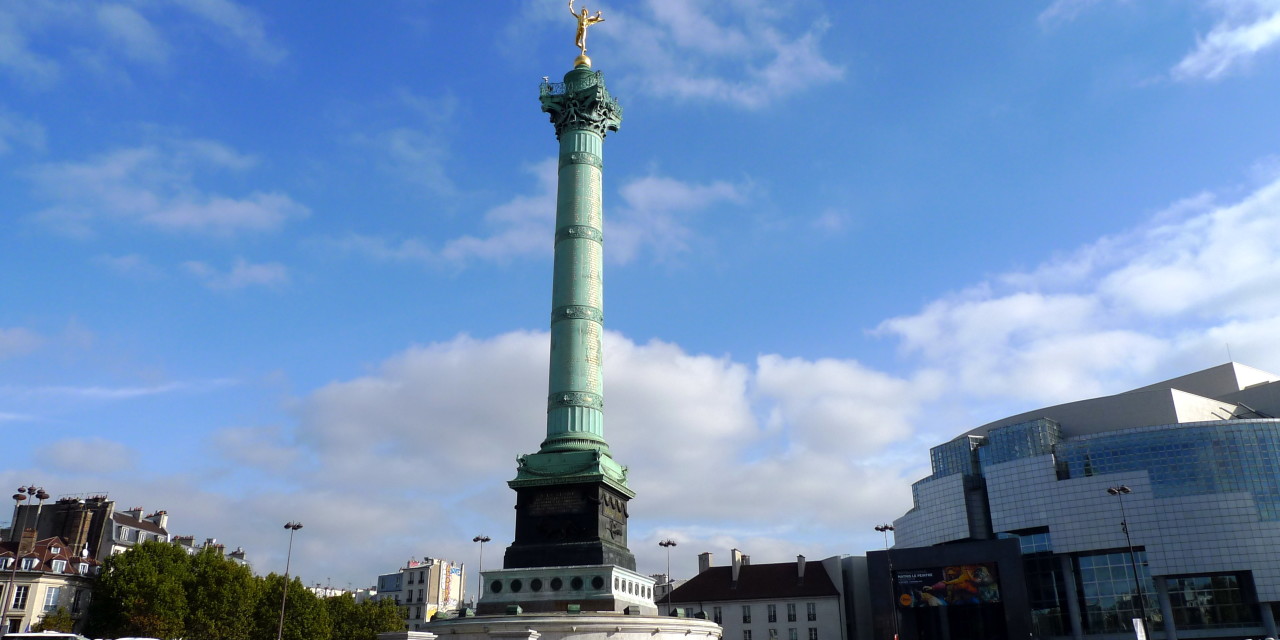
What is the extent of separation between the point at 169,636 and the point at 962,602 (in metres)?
59.6

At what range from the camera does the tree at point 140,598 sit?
5516cm

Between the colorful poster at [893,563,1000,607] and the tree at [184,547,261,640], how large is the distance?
2023 inches

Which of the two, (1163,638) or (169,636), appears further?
(1163,638)

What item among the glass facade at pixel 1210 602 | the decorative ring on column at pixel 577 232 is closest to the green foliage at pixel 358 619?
the decorative ring on column at pixel 577 232

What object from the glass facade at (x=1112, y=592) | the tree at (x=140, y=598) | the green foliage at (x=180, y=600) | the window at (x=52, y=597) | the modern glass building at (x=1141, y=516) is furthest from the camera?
the glass facade at (x=1112, y=592)

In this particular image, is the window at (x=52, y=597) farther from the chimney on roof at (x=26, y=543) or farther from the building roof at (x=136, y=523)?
the building roof at (x=136, y=523)

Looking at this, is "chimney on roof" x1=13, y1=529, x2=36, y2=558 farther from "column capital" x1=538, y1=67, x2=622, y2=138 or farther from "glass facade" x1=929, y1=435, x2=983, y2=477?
"glass facade" x1=929, y1=435, x2=983, y2=477

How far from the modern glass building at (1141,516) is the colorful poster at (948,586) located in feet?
18.1

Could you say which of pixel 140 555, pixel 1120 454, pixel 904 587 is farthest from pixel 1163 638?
pixel 140 555

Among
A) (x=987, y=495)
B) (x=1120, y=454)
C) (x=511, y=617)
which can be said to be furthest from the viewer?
(x=987, y=495)

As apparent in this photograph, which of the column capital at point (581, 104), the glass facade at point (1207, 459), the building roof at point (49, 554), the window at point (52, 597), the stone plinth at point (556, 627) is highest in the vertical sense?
the column capital at point (581, 104)

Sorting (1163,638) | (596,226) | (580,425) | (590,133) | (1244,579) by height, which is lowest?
(1163,638)

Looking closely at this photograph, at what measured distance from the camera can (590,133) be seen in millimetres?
51906

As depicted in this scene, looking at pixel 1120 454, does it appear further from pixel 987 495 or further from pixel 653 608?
pixel 653 608
